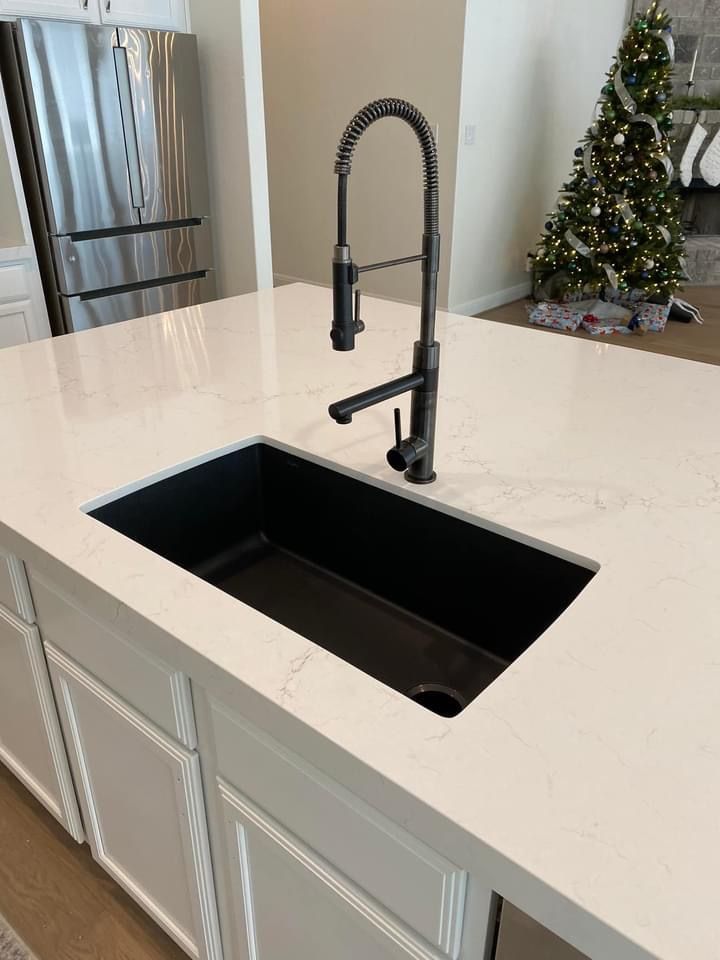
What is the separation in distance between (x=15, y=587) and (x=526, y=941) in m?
0.90

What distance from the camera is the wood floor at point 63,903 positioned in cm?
141

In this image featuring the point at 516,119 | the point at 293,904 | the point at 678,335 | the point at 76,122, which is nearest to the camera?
the point at 293,904

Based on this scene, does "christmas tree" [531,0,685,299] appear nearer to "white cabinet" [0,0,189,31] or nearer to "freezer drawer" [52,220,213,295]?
"freezer drawer" [52,220,213,295]

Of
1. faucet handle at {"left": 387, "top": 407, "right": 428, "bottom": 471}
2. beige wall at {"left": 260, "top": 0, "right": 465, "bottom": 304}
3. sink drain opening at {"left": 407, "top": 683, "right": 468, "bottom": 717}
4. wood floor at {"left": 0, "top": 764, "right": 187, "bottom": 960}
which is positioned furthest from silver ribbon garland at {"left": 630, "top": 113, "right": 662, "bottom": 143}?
wood floor at {"left": 0, "top": 764, "right": 187, "bottom": 960}

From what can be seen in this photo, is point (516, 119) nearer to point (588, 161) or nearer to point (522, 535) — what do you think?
point (588, 161)

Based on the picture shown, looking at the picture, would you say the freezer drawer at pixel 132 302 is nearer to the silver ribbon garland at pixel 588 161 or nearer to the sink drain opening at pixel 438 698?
the silver ribbon garland at pixel 588 161

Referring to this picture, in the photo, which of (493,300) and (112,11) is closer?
(112,11)

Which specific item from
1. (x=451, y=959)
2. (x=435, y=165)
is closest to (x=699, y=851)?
(x=451, y=959)

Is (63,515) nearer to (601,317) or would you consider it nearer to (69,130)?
(69,130)

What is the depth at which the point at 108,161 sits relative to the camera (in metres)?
3.27

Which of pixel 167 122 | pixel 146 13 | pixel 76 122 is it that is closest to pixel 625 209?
pixel 167 122

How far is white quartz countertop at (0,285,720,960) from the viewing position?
1.88 ft

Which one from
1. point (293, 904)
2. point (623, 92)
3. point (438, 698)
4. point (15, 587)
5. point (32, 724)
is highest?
point (623, 92)

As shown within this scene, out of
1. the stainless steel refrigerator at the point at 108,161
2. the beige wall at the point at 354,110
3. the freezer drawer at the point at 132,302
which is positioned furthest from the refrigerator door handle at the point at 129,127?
the beige wall at the point at 354,110
